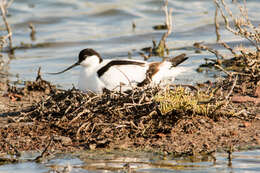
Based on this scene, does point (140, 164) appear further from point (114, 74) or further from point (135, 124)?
point (114, 74)

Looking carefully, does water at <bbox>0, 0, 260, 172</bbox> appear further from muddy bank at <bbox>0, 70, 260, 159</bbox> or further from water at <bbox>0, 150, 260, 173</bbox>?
muddy bank at <bbox>0, 70, 260, 159</bbox>

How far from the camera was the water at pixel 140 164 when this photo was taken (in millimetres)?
4242

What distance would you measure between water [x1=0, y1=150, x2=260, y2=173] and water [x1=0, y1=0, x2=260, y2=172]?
33 mm

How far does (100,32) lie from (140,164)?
28.1 feet

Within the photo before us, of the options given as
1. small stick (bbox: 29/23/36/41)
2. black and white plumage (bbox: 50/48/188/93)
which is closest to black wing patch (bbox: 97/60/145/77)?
black and white plumage (bbox: 50/48/188/93)

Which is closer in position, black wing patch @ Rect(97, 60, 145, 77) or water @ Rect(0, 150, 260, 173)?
water @ Rect(0, 150, 260, 173)

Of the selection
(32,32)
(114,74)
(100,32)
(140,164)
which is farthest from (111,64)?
(32,32)

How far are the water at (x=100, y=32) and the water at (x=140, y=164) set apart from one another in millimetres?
33

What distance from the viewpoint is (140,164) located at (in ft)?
14.4

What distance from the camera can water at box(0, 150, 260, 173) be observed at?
13.9ft

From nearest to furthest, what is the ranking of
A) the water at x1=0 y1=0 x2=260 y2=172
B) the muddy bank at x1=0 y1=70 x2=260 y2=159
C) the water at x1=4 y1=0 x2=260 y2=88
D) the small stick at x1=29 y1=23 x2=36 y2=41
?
the muddy bank at x1=0 y1=70 x2=260 y2=159 → the water at x1=0 y1=0 x2=260 y2=172 → the water at x1=4 y1=0 x2=260 y2=88 → the small stick at x1=29 y1=23 x2=36 y2=41

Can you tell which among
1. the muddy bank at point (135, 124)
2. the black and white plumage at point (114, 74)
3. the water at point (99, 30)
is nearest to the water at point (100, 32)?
the water at point (99, 30)

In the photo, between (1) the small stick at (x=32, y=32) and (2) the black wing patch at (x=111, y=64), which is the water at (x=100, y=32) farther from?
(2) the black wing patch at (x=111, y=64)

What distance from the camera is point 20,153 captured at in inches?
188
